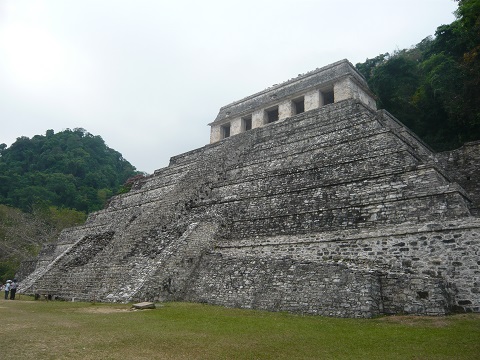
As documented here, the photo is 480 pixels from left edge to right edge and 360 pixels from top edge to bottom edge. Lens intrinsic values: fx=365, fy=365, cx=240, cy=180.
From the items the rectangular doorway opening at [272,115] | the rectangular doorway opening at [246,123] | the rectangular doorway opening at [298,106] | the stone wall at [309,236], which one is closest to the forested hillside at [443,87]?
the stone wall at [309,236]

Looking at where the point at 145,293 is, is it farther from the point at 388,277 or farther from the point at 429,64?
the point at 429,64

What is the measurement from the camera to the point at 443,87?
58.0 feet

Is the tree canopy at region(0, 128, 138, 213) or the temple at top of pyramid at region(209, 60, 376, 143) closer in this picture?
the temple at top of pyramid at region(209, 60, 376, 143)

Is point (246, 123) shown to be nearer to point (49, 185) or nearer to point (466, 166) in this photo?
point (466, 166)

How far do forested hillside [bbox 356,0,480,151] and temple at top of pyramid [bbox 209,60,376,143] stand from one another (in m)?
2.37

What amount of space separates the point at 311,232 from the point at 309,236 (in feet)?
1.05

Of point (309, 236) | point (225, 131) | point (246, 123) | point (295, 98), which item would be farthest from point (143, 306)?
point (225, 131)

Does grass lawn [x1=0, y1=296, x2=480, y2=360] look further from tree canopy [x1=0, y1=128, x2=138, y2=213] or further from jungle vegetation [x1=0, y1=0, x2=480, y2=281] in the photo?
tree canopy [x1=0, y1=128, x2=138, y2=213]

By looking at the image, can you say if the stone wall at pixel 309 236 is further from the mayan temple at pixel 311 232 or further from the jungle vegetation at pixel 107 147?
the jungle vegetation at pixel 107 147

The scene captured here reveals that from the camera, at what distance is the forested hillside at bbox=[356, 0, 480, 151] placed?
16.9m

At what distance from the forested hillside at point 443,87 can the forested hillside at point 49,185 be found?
28.4 metres

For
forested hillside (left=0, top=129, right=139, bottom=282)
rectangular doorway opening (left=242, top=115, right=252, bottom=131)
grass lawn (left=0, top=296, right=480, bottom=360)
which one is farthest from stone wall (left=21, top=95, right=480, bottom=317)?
forested hillside (left=0, top=129, right=139, bottom=282)

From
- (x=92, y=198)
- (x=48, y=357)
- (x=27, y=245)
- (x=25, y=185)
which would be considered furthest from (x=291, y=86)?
(x=25, y=185)

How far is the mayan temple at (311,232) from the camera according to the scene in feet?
27.1
